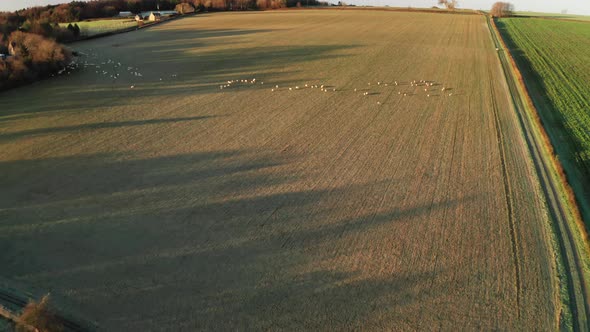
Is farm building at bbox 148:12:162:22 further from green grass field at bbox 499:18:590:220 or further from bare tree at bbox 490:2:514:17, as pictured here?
bare tree at bbox 490:2:514:17

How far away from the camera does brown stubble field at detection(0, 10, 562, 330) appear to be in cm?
1152

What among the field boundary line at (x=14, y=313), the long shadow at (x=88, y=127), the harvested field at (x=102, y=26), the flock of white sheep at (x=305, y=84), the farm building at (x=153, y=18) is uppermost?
the farm building at (x=153, y=18)

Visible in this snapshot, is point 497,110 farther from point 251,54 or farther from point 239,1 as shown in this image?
point 239,1

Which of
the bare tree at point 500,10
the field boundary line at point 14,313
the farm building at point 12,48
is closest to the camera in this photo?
the field boundary line at point 14,313

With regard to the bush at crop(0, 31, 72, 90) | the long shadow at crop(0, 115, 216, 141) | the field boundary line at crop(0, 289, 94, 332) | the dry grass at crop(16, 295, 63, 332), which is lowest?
the field boundary line at crop(0, 289, 94, 332)

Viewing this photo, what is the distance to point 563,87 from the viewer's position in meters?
34.2

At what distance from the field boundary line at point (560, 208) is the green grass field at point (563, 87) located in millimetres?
813

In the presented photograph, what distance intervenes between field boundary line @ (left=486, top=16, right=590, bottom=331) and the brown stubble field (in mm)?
577

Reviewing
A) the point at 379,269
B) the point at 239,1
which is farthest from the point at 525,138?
the point at 239,1

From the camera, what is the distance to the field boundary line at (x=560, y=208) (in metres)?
11.8

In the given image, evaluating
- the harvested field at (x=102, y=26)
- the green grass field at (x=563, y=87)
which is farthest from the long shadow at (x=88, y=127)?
the harvested field at (x=102, y=26)

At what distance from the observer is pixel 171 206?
1602 cm

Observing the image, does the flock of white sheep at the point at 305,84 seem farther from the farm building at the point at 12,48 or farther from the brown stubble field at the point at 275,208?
the farm building at the point at 12,48

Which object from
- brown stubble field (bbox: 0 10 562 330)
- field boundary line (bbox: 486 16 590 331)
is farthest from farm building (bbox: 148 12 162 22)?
field boundary line (bbox: 486 16 590 331)
